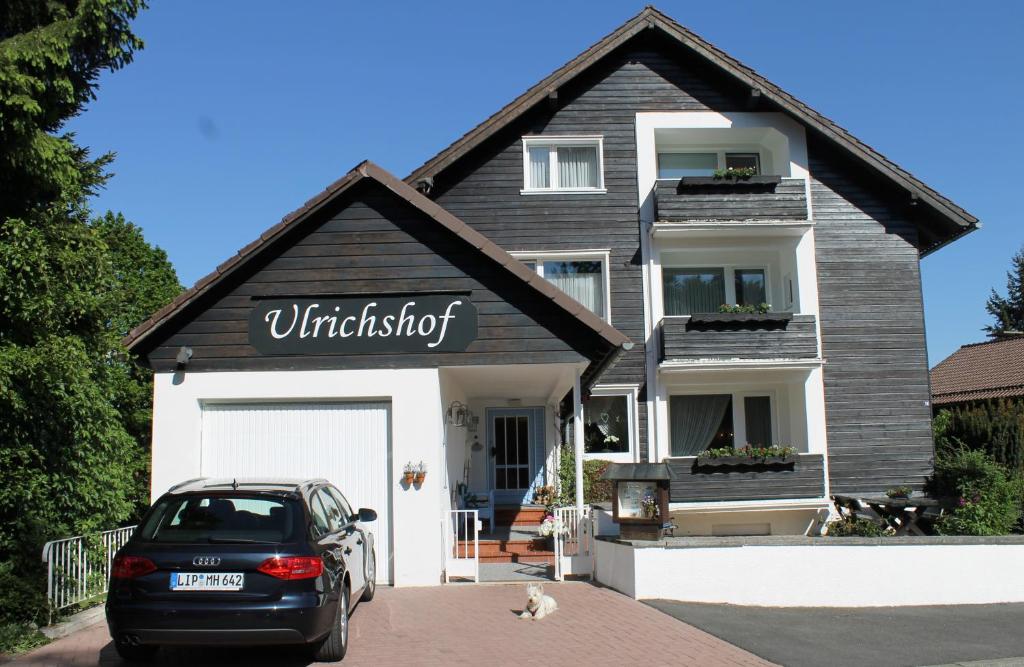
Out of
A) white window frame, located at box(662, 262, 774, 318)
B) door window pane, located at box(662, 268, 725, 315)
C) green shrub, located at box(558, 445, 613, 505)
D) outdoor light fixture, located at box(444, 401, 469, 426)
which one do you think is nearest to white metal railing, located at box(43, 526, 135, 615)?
outdoor light fixture, located at box(444, 401, 469, 426)

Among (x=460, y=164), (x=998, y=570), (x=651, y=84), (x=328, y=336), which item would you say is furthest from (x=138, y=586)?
(x=651, y=84)

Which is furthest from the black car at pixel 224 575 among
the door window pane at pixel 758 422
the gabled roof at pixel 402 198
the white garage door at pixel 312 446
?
the door window pane at pixel 758 422

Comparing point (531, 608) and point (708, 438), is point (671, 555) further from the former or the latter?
point (708, 438)

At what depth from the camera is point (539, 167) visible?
19.6 meters

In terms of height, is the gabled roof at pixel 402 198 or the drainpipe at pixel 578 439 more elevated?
the gabled roof at pixel 402 198

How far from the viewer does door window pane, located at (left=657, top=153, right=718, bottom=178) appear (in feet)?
67.6

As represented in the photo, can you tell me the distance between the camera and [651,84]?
19828 millimetres

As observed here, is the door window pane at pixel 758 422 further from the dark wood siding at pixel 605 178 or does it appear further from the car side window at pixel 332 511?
the car side window at pixel 332 511

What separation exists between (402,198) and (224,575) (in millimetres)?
6911

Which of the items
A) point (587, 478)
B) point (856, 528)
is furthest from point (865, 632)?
point (587, 478)

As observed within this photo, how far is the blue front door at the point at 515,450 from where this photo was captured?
18.4 meters

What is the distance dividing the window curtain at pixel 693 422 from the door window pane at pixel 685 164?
538 cm

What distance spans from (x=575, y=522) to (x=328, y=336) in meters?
4.83

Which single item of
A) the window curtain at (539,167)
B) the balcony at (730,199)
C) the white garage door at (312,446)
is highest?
the window curtain at (539,167)
